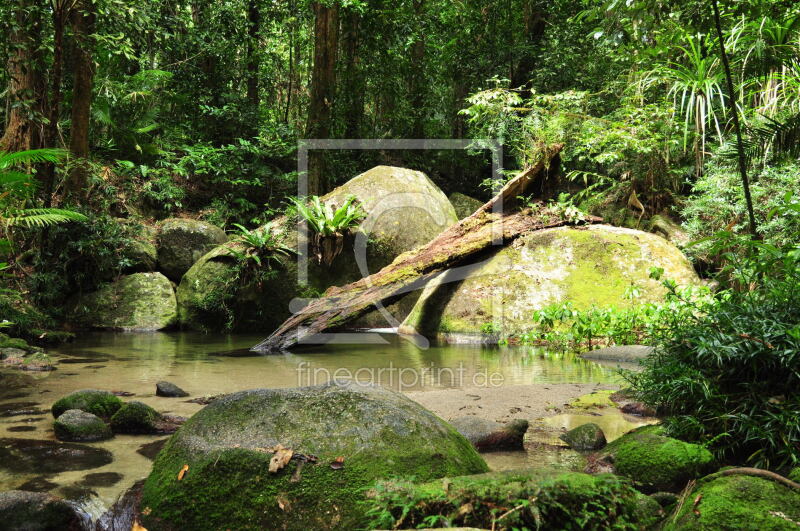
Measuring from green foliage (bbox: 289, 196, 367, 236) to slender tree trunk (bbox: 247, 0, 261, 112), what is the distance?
22.5 ft

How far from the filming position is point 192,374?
629cm

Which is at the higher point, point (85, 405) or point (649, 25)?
point (649, 25)

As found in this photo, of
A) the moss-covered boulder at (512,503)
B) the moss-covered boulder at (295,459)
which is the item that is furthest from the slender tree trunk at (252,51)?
the moss-covered boulder at (512,503)

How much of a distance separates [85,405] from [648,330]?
6124 mm

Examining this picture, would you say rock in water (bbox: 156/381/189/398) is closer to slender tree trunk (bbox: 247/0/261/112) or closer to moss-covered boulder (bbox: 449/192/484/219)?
moss-covered boulder (bbox: 449/192/484/219)

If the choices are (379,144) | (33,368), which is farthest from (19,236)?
(379,144)

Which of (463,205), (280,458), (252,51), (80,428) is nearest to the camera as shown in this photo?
(280,458)

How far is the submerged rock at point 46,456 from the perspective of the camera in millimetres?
3256

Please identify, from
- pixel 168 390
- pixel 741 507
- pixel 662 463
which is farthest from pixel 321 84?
pixel 741 507

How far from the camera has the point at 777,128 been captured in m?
4.39

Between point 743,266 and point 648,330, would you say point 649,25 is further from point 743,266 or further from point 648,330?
point 648,330

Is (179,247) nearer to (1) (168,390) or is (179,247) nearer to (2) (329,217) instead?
(2) (329,217)

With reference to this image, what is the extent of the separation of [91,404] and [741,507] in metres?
4.13

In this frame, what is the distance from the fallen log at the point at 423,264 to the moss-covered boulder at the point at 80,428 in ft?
14.4
